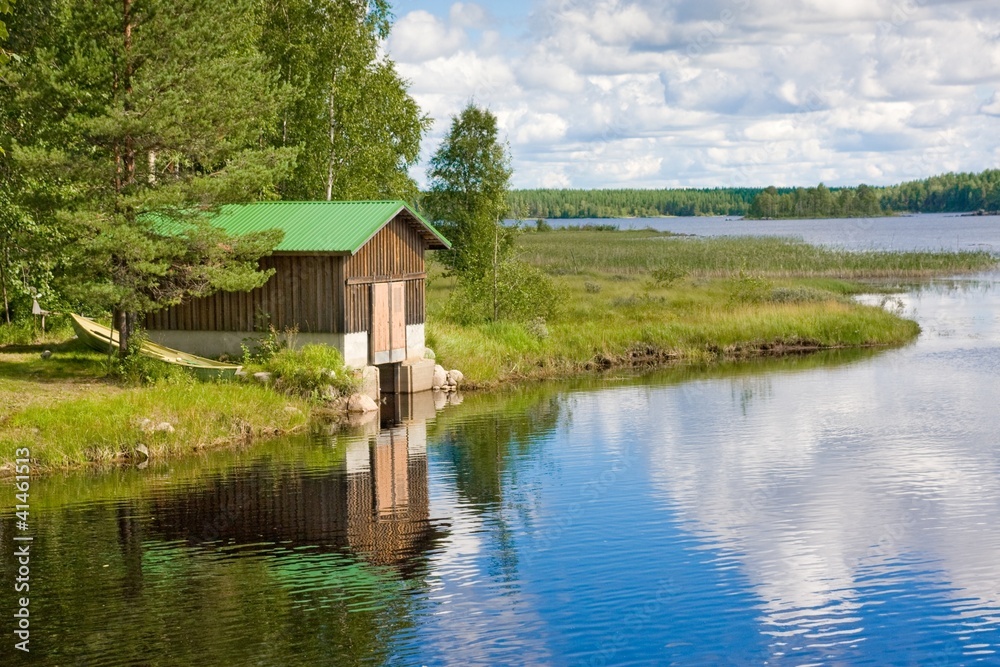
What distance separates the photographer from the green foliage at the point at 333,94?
39906 mm

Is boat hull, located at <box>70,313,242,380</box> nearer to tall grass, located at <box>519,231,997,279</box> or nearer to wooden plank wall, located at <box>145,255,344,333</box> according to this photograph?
wooden plank wall, located at <box>145,255,344,333</box>

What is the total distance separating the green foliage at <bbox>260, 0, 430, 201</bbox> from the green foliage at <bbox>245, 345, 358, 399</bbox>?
38.8 feet

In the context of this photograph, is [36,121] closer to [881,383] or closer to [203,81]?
[203,81]

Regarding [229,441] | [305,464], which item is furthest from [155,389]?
[305,464]

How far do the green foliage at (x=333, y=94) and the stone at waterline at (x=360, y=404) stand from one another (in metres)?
12.0

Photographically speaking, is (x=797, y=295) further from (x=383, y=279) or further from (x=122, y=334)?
(x=122, y=334)

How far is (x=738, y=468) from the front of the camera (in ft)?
74.6

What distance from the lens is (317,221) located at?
31109mm

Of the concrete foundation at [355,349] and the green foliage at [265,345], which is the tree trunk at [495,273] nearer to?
the concrete foundation at [355,349]

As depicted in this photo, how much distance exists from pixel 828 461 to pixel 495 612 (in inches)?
427

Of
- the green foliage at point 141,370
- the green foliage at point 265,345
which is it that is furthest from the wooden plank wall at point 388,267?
the green foliage at point 141,370

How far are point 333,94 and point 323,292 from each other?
1251 centimetres

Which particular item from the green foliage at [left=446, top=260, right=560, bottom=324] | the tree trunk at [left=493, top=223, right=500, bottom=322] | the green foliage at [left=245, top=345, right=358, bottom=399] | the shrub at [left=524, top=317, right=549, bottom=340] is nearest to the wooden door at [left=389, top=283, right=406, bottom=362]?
the green foliage at [left=245, top=345, right=358, bottom=399]

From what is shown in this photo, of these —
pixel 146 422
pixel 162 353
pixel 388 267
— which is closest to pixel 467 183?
pixel 388 267
